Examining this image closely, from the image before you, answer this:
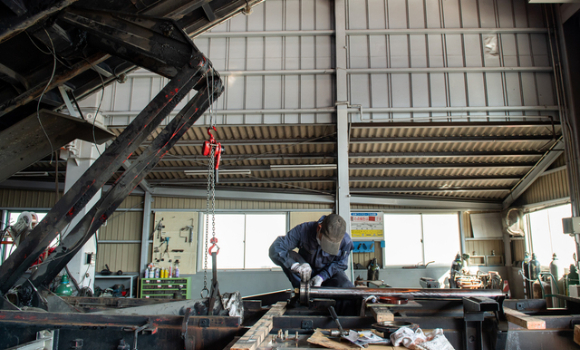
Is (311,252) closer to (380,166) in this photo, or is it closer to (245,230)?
(380,166)

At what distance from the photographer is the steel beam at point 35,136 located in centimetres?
356

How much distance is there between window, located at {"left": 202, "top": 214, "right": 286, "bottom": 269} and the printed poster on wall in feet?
7.15

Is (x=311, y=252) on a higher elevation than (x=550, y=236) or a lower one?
lower

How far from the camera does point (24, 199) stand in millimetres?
10805

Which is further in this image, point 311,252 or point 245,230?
point 245,230

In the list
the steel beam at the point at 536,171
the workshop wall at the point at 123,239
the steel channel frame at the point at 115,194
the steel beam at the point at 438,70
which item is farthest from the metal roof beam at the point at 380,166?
the steel channel frame at the point at 115,194

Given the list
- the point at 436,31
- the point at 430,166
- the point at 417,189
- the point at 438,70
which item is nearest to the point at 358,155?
the point at 430,166

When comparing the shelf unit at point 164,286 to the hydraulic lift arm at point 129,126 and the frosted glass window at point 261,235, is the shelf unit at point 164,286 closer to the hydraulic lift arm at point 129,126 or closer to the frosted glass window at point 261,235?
the frosted glass window at point 261,235

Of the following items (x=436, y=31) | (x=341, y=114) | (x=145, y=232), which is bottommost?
(x=145, y=232)

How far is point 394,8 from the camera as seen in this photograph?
340 inches

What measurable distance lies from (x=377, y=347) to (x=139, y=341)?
1687 mm

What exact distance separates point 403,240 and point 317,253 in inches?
290

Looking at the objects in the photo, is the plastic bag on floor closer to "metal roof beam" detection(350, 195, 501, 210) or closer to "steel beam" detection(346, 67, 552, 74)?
"steel beam" detection(346, 67, 552, 74)

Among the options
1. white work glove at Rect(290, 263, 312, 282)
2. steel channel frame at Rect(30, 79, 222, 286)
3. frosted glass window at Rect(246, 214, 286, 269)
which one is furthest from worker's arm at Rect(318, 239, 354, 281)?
frosted glass window at Rect(246, 214, 286, 269)
